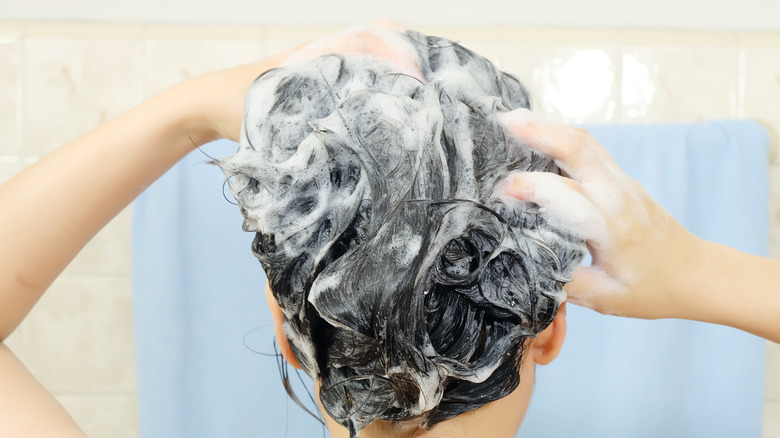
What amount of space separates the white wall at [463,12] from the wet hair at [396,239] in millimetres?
711

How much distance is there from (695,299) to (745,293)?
0.05 metres

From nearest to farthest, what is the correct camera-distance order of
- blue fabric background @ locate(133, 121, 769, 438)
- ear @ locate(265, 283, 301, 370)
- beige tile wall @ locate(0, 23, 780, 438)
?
ear @ locate(265, 283, 301, 370) < blue fabric background @ locate(133, 121, 769, 438) < beige tile wall @ locate(0, 23, 780, 438)

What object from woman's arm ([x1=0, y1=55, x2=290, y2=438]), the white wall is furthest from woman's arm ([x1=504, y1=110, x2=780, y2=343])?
the white wall

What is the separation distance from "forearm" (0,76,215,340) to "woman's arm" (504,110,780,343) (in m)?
0.45

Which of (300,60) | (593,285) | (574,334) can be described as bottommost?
(574,334)

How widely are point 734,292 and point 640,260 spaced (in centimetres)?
10

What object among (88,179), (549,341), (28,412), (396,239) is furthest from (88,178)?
(549,341)

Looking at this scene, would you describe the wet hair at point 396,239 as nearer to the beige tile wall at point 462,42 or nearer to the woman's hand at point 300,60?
the woman's hand at point 300,60

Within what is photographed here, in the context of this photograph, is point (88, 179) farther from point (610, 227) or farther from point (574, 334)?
point (574, 334)

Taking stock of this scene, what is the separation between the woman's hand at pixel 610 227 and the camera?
1.93 ft

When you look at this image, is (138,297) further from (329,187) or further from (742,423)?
(742,423)

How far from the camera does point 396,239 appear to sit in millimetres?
510

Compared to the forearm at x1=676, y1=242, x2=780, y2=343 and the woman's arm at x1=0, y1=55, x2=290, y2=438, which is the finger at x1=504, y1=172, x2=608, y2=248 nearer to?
the forearm at x1=676, y1=242, x2=780, y2=343

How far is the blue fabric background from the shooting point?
41.8 inches
